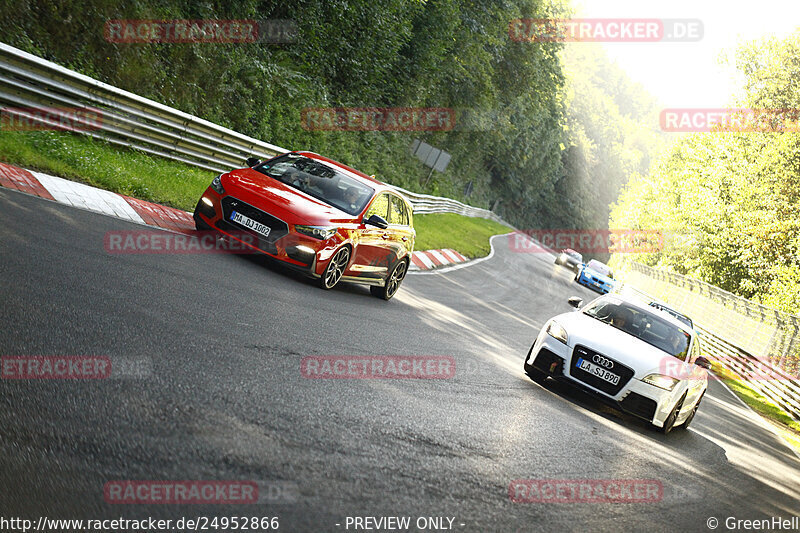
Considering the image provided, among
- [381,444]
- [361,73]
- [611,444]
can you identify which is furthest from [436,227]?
[381,444]

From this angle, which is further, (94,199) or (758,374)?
(758,374)

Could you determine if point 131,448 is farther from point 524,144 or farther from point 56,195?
point 524,144

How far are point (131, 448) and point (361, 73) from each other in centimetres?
2921

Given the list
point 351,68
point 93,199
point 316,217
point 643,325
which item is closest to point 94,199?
point 93,199

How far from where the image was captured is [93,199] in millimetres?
10406

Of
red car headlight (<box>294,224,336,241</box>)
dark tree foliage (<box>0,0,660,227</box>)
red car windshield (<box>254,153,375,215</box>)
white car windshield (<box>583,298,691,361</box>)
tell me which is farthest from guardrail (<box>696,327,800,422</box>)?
dark tree foliage (<box>0,0,660,227</box>)

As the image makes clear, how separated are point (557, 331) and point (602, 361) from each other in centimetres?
73

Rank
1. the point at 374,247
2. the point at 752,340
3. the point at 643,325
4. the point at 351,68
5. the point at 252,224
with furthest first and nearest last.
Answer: the point at 351,68
the point at 752,340
the point at 374,247
the point at 643,325
the point at 252,224

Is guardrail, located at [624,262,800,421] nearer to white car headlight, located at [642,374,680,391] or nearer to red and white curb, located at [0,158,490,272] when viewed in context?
white car headlight, located at [642,374,680,391]

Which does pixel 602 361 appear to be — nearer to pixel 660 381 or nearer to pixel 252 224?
pixel 660 381

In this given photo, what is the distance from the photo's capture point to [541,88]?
5256 cm

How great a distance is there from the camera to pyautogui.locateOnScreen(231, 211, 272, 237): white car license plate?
10.0 m

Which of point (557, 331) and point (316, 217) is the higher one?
point (316, 217)

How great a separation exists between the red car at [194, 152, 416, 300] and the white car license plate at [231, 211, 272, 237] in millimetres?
13
